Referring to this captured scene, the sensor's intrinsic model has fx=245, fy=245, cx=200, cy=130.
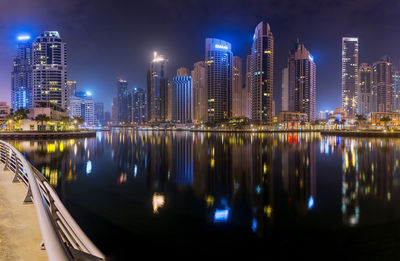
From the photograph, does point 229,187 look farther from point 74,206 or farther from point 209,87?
point 209,87

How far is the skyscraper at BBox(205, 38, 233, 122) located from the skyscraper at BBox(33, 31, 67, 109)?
3914 inches

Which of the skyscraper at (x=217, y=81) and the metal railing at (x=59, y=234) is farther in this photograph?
the skyscraper at (x=217, y=81)

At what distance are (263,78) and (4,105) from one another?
16311cm

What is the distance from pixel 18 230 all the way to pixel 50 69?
514 feet

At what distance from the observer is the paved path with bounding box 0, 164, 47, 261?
4336 millimetres

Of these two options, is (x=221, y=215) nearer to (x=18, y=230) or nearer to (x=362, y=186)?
(x=18, y=230)

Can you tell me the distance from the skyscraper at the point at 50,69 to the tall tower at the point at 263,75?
124 metres

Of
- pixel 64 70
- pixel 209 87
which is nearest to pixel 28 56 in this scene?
pixel 64 70

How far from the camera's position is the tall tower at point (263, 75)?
17362cm

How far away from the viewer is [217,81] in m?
190

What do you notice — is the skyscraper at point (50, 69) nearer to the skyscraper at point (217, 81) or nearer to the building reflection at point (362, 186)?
the skyscraper at point (217, 81)

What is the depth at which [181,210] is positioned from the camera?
998cm

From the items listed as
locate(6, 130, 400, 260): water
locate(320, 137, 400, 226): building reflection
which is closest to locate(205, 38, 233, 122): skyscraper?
locate(320, 137, 400, 226): building reflection

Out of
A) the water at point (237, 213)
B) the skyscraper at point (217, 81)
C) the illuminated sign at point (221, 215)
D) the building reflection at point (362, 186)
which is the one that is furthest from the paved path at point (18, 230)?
the skyscraper at point (217, 81)
